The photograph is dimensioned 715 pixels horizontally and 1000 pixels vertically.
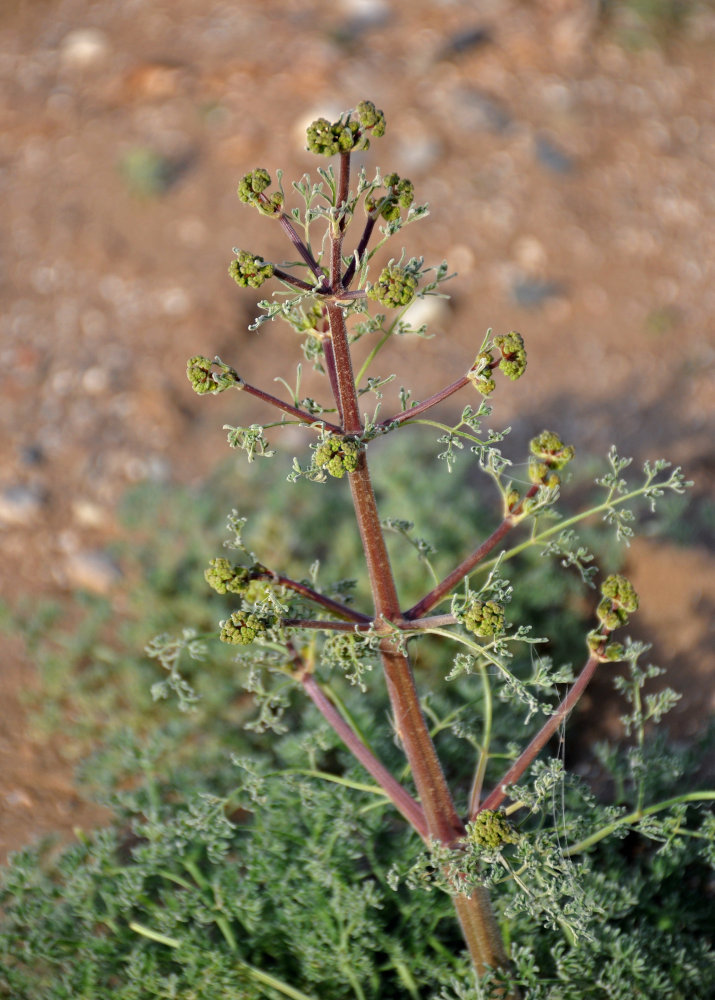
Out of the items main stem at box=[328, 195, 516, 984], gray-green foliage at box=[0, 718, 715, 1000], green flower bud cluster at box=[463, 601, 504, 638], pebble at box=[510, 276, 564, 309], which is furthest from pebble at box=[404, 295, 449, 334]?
green flower bud cluster at box=[463, 601, 504, 638]

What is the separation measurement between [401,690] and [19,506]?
3.44 meters

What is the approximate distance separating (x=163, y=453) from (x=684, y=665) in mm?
2956

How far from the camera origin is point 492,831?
2.00 metres

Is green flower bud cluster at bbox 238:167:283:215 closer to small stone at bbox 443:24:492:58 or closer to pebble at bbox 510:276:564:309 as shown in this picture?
pebble at bbox 510:276:564:309

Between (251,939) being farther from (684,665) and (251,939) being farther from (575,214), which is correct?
(575,214)

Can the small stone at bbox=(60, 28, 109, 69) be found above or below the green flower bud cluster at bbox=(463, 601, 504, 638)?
above

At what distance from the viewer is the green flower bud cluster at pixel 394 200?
5.99 ft

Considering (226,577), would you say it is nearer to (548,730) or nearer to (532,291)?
(548,730)

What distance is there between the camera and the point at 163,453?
17.2ft

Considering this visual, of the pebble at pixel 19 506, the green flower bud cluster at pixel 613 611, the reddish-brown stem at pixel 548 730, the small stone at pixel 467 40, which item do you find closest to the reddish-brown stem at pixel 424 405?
the green flower bud cluster at pixel 613 611

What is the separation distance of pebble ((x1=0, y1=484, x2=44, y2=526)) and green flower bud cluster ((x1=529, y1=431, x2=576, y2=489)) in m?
3.68

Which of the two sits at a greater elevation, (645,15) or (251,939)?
(645,15)

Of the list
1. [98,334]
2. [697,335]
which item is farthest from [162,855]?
[697,335]

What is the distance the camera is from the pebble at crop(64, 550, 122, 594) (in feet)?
15.3
